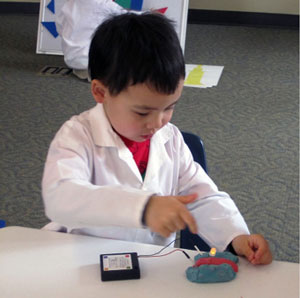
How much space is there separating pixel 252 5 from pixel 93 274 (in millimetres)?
4303

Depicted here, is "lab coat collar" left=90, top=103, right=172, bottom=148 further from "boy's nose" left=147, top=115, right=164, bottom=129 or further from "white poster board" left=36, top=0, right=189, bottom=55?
"white poster board" left=36, top=0, right=189, bottom=55

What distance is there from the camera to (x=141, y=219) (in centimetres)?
75

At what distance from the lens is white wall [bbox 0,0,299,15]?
4613 mm

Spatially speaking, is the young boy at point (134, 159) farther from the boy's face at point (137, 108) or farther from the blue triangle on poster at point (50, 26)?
the blue triangle on poster at point (50, 26)

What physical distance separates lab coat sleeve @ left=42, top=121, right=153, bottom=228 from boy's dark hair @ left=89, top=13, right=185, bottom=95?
14 cm

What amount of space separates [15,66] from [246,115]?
1755mm

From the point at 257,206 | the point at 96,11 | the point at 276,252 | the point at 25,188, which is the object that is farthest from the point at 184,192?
the point at 96,11

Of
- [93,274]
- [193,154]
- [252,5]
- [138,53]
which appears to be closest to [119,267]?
[93,274]

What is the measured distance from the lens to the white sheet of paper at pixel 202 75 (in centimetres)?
337

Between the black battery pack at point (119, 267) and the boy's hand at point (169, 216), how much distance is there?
10 centimetres

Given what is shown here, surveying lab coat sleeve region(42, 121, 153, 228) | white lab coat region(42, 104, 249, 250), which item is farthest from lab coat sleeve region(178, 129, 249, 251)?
lab coat sleeve region(42, 121, 153, 228)

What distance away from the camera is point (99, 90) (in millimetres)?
983

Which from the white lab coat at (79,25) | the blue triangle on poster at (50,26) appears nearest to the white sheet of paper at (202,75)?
the white lab coat at (79,25)

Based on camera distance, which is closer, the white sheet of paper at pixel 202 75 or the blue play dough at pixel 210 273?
the blue play dough at pixel 210 273
